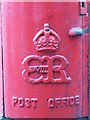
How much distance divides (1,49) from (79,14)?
22.4 inches

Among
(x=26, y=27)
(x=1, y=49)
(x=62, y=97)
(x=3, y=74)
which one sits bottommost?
(x=62, y=97)

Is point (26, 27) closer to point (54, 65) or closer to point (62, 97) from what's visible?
point (54, 65)

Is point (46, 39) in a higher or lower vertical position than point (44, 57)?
higher

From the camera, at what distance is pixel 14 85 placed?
1.87m

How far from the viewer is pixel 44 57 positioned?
5.97 ft

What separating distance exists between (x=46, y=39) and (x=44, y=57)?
117 mm

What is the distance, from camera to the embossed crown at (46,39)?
5.90 ft

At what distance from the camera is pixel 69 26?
1.84 m

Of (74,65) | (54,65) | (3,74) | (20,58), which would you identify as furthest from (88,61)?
(3,74)

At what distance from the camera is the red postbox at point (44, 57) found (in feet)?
5.94

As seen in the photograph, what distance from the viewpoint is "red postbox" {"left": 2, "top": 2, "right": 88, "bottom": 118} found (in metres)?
1.81

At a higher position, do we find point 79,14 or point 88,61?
point 79,14

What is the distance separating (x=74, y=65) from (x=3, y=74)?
48 centimetres

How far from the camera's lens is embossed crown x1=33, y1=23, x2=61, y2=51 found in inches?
70.9
